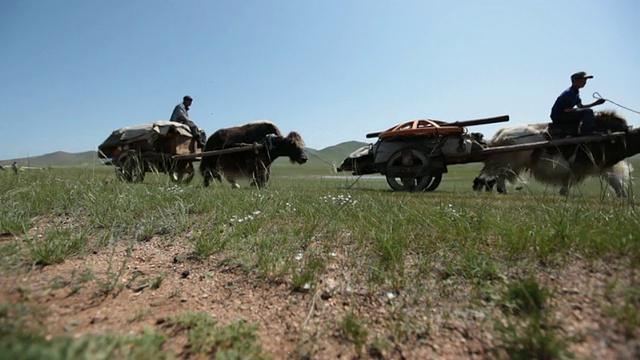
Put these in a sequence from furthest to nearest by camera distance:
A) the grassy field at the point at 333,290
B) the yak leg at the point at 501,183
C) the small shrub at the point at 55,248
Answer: the yak leg at the point at 501,183 → the small shrub at the point at 55,248 → the grassy field at the point at 333,290

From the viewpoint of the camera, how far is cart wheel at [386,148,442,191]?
718 centimetres

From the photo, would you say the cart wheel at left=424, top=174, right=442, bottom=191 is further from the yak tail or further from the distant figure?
the distant figure

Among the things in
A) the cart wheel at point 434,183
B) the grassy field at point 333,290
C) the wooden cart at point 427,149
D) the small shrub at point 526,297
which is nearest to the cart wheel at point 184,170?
the wooden cart at point 427,149

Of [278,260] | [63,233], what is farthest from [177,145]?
[278,260]

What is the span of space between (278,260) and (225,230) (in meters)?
0.94

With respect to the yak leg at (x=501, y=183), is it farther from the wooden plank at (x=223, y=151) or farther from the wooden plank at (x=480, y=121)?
the wooden plank at (x=223, y=151)

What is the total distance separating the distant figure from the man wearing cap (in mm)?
9962

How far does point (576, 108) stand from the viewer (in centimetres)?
650

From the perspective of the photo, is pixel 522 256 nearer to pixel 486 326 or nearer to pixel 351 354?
pixel 486 326

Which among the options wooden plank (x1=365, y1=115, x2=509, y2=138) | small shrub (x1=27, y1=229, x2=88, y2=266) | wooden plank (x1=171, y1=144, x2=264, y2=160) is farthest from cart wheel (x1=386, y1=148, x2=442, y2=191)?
small shrub (x1=27, y1=229, x2=88, y2=266)

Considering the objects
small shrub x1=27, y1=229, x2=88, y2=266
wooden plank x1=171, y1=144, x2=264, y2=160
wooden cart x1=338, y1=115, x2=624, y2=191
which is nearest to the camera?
small shrub x1=27, y1=229, x2=88, y2=266

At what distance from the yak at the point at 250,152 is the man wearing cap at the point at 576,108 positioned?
6503 mm

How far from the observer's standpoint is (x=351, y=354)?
1201 mm

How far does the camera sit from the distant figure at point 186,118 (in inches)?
360
